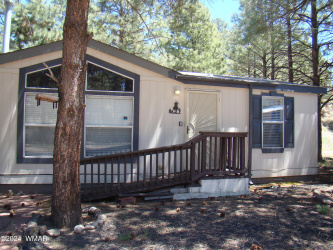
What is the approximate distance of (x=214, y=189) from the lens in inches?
225

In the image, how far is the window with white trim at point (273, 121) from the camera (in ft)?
23.6

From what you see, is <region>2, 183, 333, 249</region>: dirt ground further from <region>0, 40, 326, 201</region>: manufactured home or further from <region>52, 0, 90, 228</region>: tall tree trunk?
<region>0, 40, 326, 201</region>: manufactured home

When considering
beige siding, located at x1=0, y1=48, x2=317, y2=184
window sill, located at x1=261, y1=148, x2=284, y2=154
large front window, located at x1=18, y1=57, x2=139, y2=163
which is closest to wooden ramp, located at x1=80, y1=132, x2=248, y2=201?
large front window, located at x1=18, y1=57, x2=139, y2=163

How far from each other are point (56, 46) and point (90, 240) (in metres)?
4.15

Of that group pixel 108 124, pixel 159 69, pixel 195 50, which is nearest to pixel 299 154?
pixel 159 69

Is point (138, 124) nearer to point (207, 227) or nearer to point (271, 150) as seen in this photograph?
point (207, 227)

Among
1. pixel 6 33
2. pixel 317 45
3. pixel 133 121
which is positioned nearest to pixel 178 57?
pixel 317 45

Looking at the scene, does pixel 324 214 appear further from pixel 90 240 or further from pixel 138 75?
pixel 138 75

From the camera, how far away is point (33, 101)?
5.89 meters

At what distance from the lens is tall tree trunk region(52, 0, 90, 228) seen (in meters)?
3.61

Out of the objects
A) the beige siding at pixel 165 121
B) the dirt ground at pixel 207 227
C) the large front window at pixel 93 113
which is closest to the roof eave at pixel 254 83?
the beige siding at pixel 165 121

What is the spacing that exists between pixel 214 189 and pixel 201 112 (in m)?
1.91

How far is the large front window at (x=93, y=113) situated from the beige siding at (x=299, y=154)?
3.26 metres

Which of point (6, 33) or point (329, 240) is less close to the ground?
point (6, 33)
